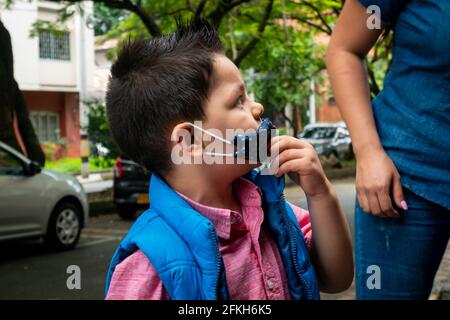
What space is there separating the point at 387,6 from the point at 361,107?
0.28 metres

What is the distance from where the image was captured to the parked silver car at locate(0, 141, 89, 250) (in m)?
7.11

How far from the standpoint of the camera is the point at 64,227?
25.7 ft

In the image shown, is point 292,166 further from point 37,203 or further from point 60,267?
point 37,203

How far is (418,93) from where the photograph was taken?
164cm

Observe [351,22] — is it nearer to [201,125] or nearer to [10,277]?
[201,125]

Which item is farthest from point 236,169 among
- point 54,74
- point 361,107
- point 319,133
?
point 54,74

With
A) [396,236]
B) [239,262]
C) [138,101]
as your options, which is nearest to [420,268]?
[396,236]

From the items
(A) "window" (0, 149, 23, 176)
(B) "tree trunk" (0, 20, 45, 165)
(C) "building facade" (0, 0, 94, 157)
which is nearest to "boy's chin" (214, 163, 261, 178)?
(A) "window" (0, 149, 23, 176)

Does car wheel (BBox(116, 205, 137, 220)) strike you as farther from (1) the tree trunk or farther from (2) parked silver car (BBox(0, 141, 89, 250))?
(2) parked silver car (BBox(0, 141, 89, 250))

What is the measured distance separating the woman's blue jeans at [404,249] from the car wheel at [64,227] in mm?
6480

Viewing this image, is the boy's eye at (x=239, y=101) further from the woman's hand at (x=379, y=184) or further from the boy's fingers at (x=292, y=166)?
the woman's hand at (x=379, y=184)

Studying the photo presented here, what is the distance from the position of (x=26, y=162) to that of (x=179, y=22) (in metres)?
6.29
